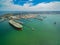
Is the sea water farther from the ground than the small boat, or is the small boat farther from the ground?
the small boat

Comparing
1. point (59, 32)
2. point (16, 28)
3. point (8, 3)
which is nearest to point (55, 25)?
point (59, 32)

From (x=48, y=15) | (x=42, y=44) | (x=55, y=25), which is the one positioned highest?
(x=48, y=15)

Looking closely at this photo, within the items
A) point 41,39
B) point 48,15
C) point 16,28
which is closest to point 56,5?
point 48,15

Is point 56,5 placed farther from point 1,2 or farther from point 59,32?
point 1,2

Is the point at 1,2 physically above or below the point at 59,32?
above

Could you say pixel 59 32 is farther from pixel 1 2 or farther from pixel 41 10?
pixel 1 2

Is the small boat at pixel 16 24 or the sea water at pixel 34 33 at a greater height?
the small boat at pixel 16 24

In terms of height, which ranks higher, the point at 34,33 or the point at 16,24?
the point at 16,24
